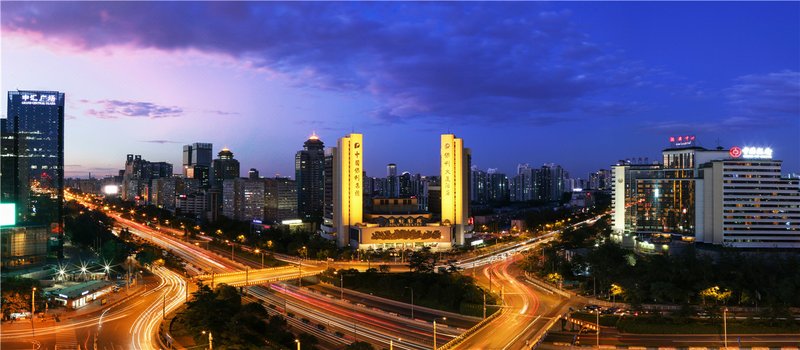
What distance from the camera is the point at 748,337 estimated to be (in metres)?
16.8

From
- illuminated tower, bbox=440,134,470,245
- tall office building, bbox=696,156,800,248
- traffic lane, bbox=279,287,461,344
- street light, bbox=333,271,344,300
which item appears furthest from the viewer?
illuminated tower, bbox=440,134,470,245

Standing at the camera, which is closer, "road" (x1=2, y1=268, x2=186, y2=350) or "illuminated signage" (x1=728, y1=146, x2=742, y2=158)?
"road" (x1=2, y1=268, x2=186, y2=350)

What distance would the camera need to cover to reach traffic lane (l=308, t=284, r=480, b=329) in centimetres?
1859

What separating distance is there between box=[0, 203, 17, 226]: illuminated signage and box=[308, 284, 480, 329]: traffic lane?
12.7m

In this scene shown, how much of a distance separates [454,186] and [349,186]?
263 inches

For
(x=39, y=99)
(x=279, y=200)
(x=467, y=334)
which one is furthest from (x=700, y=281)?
(x=279, y=200)

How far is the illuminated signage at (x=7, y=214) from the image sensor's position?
24.0 meters

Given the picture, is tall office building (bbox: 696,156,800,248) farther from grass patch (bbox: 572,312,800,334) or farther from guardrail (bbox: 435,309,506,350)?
guardrail (bbox: 435,309,506,350)

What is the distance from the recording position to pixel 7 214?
79.3 ft

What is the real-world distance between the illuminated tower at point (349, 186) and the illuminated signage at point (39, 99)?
59.1 ft

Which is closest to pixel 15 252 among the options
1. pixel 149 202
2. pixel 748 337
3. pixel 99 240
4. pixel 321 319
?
pixel 99 240

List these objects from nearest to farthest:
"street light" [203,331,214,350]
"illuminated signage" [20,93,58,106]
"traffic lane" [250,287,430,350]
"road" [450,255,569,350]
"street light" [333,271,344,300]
Answer: 1. "street light" [203,331,214,350]
2. "road" [450,255,569,350]
3. "traffic lane" [250,287,430,350]
4. "street light" [333,271,344,300]
5. "illuminated signage" [20,93,58,106]

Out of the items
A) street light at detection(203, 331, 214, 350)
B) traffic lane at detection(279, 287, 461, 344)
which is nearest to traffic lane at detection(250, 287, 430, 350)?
traffic lane at detection(279, 287, 461, 344)

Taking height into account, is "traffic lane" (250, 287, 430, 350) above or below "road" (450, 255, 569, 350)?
below
